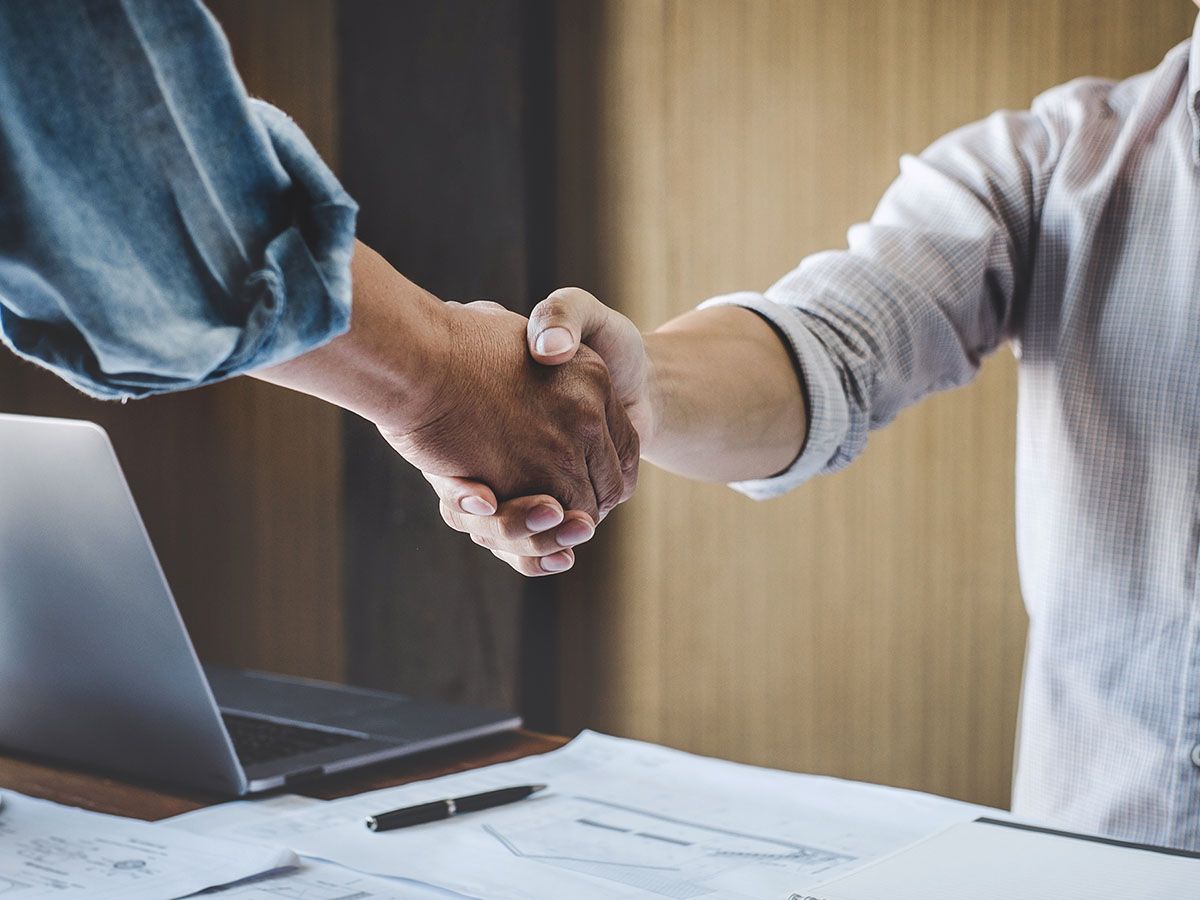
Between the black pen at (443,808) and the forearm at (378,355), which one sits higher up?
the forearm at (378,355)

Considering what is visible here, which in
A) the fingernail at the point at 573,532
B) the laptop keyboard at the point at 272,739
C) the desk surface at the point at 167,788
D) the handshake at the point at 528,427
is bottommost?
the desk surface at the point at 167,788

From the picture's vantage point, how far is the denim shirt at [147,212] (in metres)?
0.53

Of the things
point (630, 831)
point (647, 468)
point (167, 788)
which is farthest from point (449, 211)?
point (630, 831)

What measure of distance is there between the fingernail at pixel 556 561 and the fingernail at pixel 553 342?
0.53ft

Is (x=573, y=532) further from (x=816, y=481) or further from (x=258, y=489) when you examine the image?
(x=258, y=489)

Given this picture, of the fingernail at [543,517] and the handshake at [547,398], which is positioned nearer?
the handshake at [547,398]

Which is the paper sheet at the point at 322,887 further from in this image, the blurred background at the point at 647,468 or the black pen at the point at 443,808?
the blurred background at the point at 647,468

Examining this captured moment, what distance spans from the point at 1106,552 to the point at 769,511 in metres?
1.04

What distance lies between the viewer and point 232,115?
0.58m

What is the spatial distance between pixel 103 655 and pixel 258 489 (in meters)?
1.65

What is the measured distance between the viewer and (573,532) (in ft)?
3.05

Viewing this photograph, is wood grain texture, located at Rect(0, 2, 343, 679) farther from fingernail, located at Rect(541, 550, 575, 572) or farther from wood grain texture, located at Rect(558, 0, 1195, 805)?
fingernail, located at Rect(541, 550, 575, 572)

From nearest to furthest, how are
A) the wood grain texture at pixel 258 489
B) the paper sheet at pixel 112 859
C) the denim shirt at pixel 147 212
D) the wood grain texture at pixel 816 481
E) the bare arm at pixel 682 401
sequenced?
the denim shirt at pixel 147 212
the paper sheet at pixel 112 859
the bare arm at pixel 682 401
the wood grain texture at pixel 816 481
the wood grain texture at pixel 258 489

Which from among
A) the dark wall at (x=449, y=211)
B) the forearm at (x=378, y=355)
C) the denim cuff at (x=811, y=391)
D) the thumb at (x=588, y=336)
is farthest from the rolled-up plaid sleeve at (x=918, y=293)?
the dark wall at (x=449, y=211)
